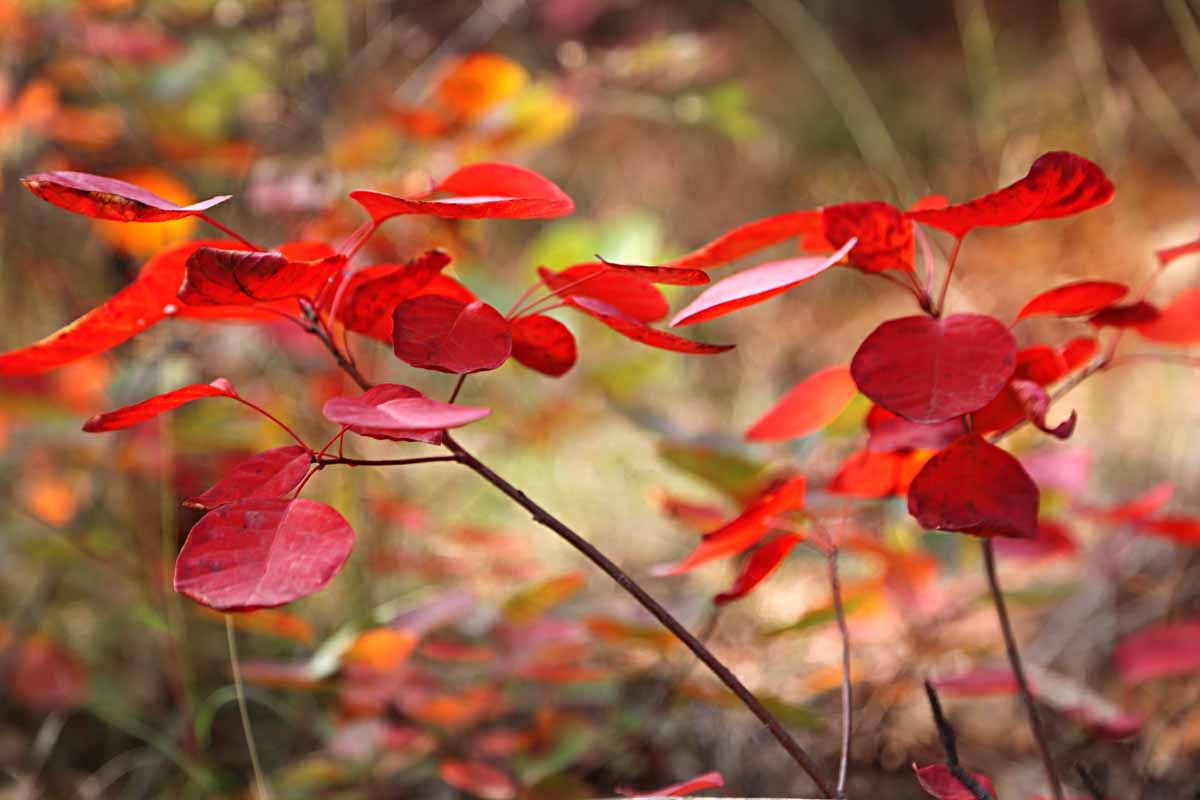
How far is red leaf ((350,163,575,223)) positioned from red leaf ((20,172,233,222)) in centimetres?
6

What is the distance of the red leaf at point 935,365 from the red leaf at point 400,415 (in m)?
0.15

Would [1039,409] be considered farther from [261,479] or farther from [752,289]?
[261,479]

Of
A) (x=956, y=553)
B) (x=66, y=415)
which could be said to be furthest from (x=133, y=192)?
(x=66, y=415)

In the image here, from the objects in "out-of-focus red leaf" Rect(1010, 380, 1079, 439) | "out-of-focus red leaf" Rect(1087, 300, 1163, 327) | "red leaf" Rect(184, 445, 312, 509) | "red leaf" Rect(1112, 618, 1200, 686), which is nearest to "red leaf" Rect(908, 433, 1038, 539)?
"out-of-focus red leaf" Rect(1010, 380, 1079, 439)

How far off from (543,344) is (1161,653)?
535 millimetres

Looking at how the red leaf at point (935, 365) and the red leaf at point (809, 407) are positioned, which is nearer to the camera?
the red leaf at point (935, 365)

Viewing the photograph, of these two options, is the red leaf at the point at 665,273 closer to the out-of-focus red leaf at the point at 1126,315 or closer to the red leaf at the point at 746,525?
the red leaf at the point at 746,525

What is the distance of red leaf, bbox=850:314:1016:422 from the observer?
13.9 inches

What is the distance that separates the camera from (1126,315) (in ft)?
1.55

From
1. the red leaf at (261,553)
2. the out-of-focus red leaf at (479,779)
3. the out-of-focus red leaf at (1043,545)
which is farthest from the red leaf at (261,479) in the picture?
the out-of-focus red leaf at (1043,545)

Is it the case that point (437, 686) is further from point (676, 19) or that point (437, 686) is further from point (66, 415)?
point (676, 19)

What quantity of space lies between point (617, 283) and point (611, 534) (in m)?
1.25

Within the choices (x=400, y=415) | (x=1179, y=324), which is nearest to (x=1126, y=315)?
(x=1179, y=324)

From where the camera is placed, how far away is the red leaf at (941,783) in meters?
0.38
